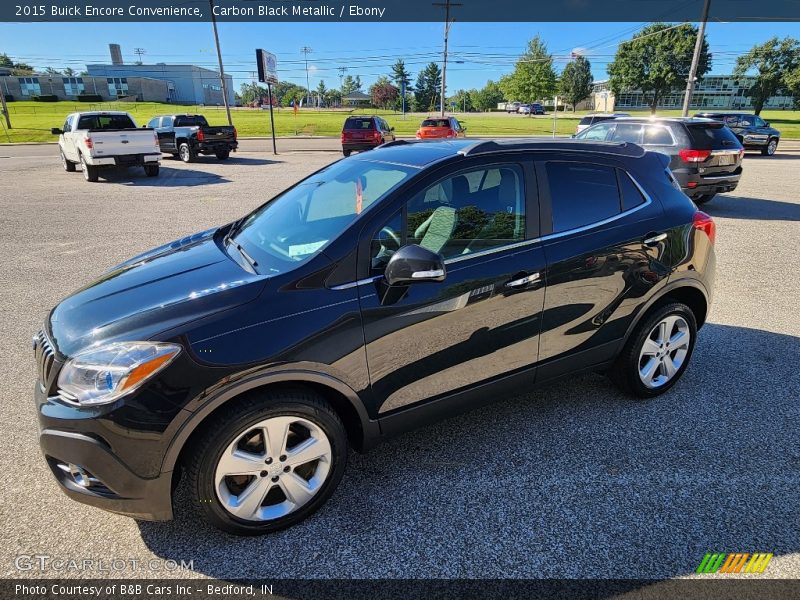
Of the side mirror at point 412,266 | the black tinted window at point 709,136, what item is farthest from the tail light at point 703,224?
the black tinted window at point 709,136

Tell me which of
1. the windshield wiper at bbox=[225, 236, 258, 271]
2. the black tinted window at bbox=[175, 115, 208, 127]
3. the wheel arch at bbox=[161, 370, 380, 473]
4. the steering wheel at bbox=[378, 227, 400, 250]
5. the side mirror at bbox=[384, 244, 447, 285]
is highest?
the black tinted window at bbox=[175, 115, 208, 127]

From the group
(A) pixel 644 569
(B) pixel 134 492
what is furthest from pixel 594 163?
(B) pixel 134 492

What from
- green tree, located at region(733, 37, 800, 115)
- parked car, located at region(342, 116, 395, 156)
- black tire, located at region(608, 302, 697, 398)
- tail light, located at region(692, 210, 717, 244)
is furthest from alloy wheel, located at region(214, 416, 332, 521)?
green tree, located at region(733, 37, 800, 115)

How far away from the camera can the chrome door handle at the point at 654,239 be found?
3277 mm

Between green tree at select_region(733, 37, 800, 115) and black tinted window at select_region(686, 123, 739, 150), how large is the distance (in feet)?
197

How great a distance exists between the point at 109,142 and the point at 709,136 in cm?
1508

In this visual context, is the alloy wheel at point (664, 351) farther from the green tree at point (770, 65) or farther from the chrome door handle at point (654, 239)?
the green tree at point (770, 65)

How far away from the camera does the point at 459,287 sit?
263 cm

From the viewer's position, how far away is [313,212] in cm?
306

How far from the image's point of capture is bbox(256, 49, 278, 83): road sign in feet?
70.6

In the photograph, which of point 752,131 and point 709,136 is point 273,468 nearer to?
point 709,136

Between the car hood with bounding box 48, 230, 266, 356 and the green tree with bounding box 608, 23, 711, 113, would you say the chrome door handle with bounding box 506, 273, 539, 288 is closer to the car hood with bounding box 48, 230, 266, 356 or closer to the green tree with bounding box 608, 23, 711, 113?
the car hood with bounding box 48, 230, 266, 356

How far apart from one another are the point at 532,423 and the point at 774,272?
5275 millimetres

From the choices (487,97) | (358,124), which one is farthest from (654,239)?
(487,97)
